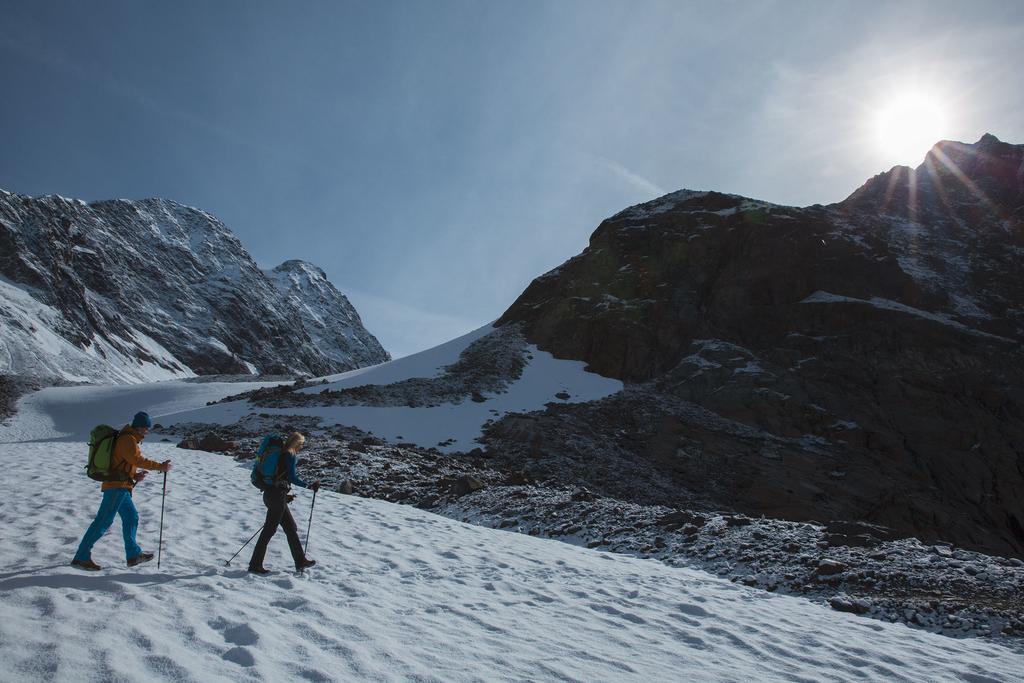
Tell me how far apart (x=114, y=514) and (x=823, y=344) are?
44117 mm

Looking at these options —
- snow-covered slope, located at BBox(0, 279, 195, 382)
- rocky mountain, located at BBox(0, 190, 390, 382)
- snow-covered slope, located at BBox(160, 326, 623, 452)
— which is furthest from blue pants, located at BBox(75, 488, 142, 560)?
rocky mountain, located at BBox(0, 190, 390, 382)

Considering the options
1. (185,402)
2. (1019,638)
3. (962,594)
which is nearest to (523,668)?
(1019,638)

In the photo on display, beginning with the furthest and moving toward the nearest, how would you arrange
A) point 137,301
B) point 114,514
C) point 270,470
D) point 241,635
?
point 137,301 < point 270,470 < point 114,514 < point 241,635

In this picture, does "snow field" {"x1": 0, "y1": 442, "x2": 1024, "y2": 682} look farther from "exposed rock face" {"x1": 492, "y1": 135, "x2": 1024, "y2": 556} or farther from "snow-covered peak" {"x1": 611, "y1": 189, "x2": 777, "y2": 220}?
"snow-covered peak" {"x1": 611, "y1": 189, "x2": 777, "y2": 220}

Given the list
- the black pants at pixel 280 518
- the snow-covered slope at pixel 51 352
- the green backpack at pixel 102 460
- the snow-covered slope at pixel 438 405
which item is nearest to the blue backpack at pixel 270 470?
the black pants at pixel 280 518

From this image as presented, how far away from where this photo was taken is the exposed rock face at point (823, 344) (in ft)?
90.0

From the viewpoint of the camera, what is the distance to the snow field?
15.0ft

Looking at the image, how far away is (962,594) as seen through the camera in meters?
9.18

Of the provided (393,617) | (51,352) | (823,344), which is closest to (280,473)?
(393,617)

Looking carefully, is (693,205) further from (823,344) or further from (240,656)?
(240,656)

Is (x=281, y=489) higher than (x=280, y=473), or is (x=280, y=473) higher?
(x=280, y=473)

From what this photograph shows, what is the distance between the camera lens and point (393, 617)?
6.19 metres

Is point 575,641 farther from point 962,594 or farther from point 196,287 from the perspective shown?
point 196,287

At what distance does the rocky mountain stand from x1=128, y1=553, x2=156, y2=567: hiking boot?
6551 centimetres
